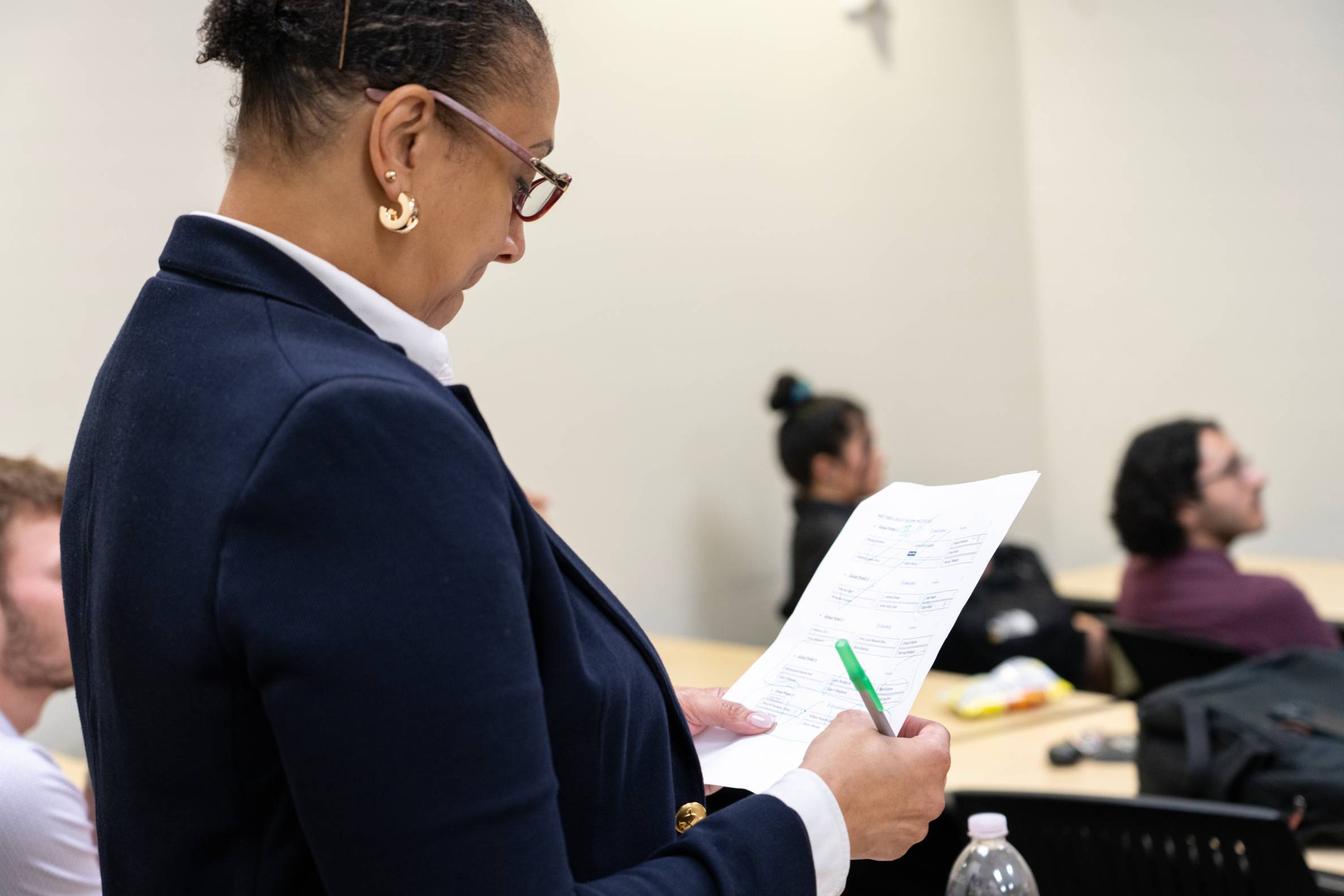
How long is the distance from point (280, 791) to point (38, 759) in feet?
3.12

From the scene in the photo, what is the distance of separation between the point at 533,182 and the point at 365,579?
0.34m

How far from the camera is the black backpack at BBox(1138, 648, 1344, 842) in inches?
74.9

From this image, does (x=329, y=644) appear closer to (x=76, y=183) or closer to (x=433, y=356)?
(x=433, y=356)

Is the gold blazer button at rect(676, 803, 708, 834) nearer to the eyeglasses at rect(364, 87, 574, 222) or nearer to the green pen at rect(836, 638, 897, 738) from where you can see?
the green pen at rect(836, 638, 897, 738)

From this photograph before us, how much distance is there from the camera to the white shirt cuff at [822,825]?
759 millimetres

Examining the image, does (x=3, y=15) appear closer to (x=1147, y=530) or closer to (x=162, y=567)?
(x=162, y=567)

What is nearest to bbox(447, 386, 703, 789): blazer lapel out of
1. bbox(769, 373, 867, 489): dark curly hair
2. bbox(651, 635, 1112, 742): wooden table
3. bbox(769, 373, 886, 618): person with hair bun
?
bbox(651, 635, 1112, 742): wooden table

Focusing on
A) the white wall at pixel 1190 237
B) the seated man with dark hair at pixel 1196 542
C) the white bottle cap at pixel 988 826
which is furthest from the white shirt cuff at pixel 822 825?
the white wall at pixel 1190 237

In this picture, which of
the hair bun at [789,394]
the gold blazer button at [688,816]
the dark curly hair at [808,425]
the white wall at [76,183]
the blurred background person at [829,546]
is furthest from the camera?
the hair bun at [789,394]

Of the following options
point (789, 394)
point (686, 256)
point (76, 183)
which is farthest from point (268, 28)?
point (789, 394)

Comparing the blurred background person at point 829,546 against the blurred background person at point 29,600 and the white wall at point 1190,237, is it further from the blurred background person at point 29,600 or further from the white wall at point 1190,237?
the blurred background person at point 29,600

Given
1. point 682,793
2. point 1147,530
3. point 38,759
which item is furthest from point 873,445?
point 682,793

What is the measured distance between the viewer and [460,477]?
64cm

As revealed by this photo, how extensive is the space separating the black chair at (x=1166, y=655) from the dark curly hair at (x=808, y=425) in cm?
121
